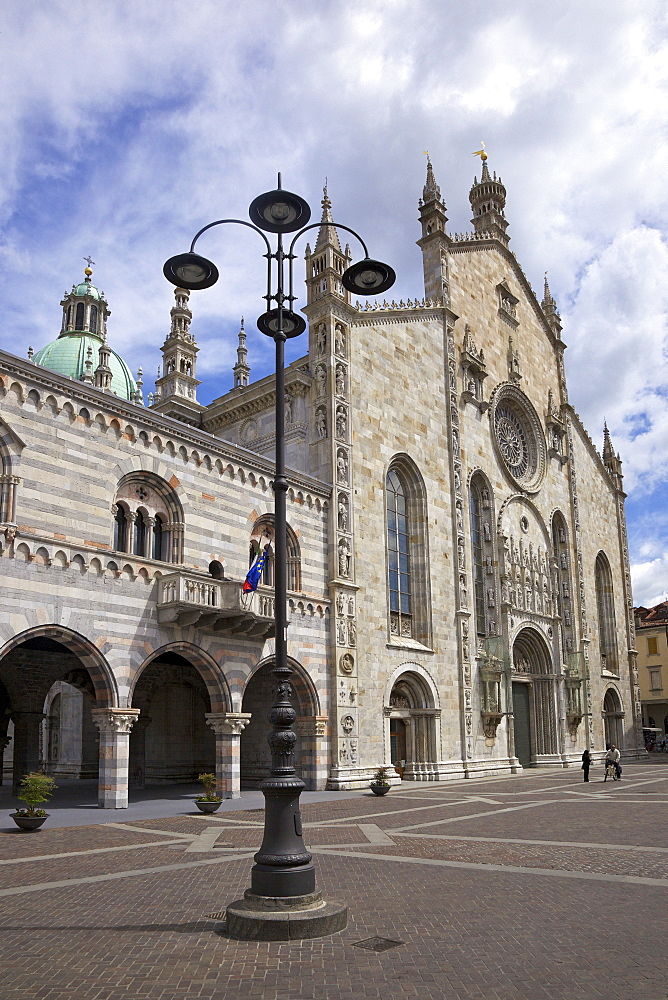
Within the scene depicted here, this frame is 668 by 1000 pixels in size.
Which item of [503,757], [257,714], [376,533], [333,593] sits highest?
[376,533]

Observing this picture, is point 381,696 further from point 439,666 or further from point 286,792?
point 286,792

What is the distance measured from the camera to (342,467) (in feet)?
105

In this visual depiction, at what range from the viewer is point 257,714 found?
3141 centimetres

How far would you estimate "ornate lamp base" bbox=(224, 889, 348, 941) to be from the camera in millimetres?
8758

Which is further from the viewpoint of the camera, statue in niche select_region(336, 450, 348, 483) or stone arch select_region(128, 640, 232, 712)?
statue in niche select_region(336, 450, 348, 483)

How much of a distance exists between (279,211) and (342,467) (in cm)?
2020

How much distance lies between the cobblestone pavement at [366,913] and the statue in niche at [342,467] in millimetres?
15065

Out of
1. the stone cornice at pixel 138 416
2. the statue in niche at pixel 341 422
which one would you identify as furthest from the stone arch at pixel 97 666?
the statue in niche at pixel 341 422

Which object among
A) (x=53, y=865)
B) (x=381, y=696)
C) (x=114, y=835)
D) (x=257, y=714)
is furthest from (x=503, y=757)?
(x=53, y=865)

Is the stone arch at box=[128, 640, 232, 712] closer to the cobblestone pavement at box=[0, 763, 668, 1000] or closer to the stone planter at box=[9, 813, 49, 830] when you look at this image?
the cobblestone pavement at box=[0, 763, 668, 1000]

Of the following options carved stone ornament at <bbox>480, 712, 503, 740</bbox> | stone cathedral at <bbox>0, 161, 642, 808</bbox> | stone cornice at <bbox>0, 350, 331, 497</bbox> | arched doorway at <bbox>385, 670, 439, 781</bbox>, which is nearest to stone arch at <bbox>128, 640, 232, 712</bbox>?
stone cathedral at <bbox>0, 161, 642, 808</bbox>

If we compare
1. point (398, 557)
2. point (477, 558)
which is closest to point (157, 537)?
point (398, 557)

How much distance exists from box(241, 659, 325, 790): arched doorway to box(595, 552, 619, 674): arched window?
29.7m

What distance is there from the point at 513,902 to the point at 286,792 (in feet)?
11.0
